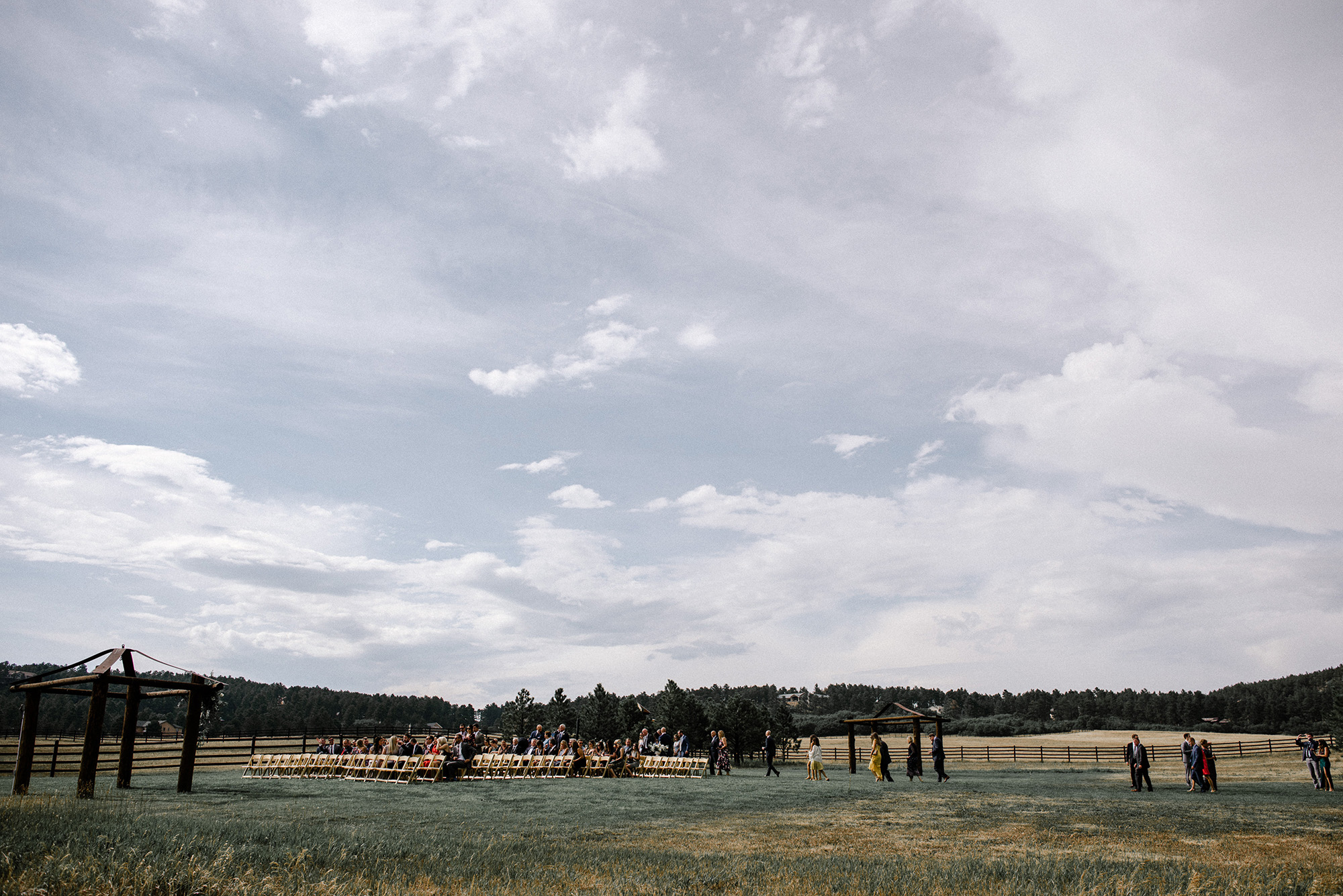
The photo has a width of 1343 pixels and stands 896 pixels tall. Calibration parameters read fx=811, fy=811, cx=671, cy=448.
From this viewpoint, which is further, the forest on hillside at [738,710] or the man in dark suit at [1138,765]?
the forest on hillside at [738,710]

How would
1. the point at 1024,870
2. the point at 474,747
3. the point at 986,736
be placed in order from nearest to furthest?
the point at 1024,870, the point at 474,747, the point at 986,736

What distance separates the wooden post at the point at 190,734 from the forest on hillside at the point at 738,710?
448 mm

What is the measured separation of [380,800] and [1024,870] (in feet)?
44.9

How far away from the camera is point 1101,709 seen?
543ft

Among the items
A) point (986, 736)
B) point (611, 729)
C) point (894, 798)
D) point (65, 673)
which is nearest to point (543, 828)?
point (894, 798)

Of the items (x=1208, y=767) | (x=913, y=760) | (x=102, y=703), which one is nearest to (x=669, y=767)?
(x=913, y=760)

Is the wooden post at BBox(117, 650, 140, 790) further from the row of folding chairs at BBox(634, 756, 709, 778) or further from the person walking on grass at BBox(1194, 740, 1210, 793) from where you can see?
the person walking on grass at BBox(1194, 740, 1210, 793)

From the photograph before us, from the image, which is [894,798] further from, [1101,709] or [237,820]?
[1101,709]

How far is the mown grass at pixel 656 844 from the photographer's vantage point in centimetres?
798

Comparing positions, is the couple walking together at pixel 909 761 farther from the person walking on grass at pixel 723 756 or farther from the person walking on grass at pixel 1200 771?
the person walking on grass at pixel 1200 771

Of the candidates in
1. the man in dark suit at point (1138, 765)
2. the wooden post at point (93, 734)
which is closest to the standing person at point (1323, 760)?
the man in dark suit at point (1138, 765)

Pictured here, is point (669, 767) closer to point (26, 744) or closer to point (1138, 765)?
point (1138, 765)

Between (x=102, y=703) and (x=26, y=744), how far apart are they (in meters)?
1.70

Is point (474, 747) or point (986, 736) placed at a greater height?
point (474, 747)
